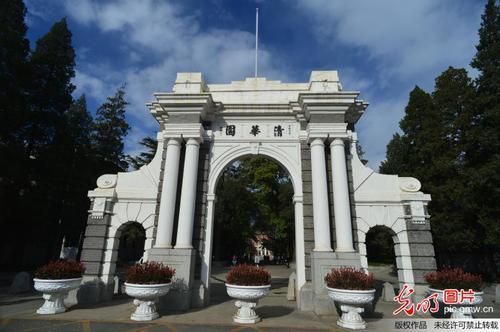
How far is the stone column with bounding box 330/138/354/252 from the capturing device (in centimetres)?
809

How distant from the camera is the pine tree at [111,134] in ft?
72.7

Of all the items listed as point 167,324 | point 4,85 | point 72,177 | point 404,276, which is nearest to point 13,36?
point 4,85

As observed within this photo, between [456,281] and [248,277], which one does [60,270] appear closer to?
[248,277]

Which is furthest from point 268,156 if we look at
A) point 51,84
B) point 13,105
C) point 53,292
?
point 51,84

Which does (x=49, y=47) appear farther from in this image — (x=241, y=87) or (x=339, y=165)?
(x=339, y=165)

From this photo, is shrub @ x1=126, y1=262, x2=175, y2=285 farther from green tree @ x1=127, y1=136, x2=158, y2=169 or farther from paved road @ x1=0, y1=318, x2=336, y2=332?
green tree @ x1=127, y1=136, x2=158, y2=169

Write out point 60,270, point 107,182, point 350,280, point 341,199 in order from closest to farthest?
point 350,280 → point 60,270 → point 341,199 → point 107,182

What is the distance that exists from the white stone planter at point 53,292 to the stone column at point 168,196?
232 cm

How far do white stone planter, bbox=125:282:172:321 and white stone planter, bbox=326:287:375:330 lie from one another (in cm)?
406

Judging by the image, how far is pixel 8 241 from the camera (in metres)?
19.4

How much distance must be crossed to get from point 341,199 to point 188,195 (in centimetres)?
451

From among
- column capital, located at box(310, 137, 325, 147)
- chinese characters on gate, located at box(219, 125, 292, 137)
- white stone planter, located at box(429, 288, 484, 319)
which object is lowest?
white stone planter, located at box(429, 288, 484, 319)

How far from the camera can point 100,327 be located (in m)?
5.80

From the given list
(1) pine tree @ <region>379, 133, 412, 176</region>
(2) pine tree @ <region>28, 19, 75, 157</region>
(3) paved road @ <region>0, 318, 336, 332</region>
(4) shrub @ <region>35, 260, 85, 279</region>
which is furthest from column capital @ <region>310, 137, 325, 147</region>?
(2) pine tree @ <region>28, 19, 75, 157</region>
